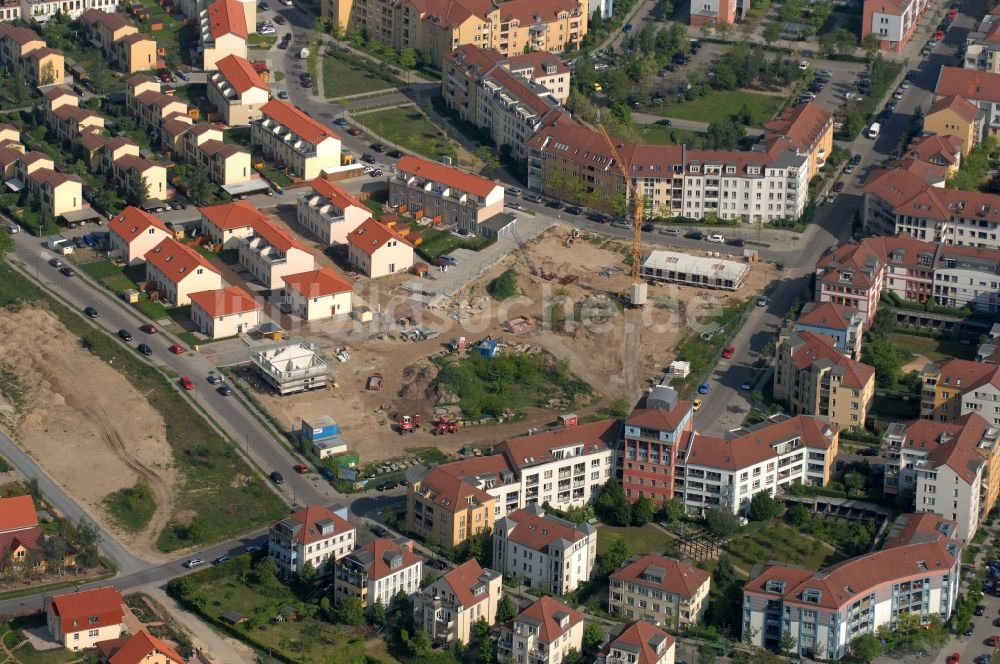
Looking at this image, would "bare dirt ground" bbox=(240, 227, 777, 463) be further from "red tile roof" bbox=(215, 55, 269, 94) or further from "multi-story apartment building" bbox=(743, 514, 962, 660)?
"red tile roof" bbox=(215, 55, 269, 94)

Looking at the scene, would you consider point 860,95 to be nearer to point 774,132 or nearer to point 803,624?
point 774,132

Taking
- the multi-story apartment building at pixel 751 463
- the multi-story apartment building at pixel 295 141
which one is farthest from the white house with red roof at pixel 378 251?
the multi-story apartment building at pixel 751 463

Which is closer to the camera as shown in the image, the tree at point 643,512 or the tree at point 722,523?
the tree at point 722,523

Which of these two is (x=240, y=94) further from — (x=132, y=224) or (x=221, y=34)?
(x=132, y=224)

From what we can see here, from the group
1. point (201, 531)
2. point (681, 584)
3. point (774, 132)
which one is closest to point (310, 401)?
point (201, 531)

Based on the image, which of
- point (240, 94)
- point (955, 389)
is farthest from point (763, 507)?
point (240, 94)

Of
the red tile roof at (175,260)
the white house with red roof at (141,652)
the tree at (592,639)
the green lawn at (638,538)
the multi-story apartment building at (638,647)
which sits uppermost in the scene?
the red tile roof at (175,260)

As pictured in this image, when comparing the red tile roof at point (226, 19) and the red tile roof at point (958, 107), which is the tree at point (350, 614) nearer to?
the red tile roof at point (958, 107)

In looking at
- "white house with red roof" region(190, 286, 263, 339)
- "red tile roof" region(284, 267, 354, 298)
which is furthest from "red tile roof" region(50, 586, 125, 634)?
"red tile roof" region(284, 267, 354, 298)
